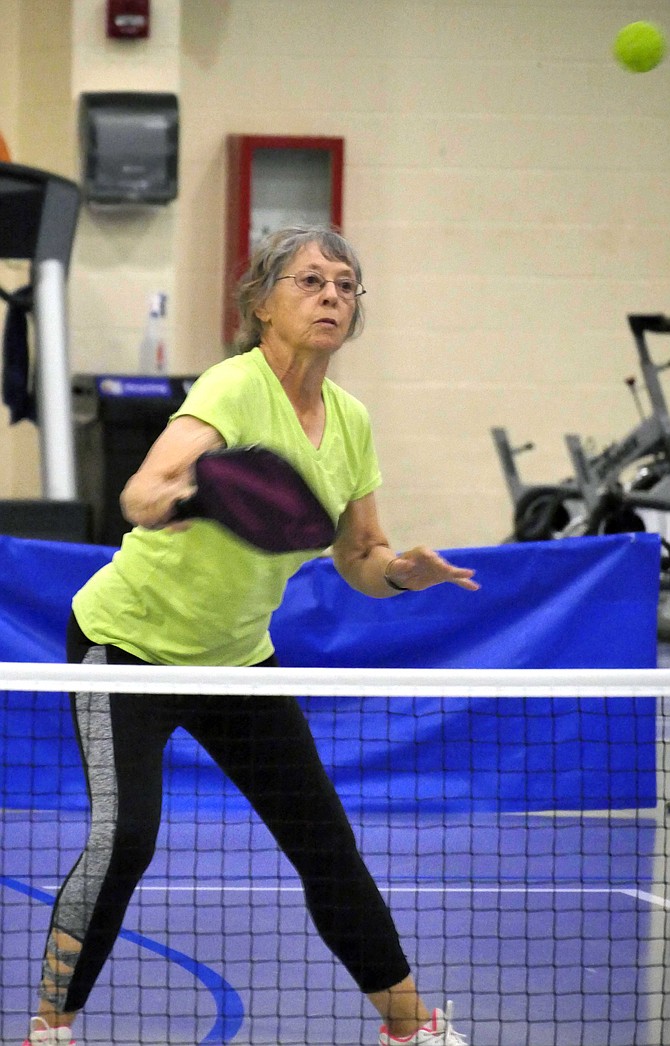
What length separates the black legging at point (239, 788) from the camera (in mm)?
2123

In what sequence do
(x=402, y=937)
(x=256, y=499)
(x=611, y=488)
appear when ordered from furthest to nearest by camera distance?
(x=611, y=488) → (x=402, y=937) → (x=256, y=499)

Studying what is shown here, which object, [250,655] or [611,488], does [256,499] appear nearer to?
[250,655]

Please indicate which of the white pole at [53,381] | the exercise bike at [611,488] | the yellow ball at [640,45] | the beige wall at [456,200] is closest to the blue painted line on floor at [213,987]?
the white pole at [53,381]

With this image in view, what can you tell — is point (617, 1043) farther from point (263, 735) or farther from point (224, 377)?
point (224, 377)

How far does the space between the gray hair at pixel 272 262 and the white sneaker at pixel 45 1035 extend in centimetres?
107

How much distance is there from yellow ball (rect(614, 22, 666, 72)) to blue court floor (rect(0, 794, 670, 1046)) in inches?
134

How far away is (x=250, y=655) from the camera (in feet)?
7.60

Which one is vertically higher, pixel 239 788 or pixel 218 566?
pixel 218 566

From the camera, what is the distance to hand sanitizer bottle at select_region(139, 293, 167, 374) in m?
7.82

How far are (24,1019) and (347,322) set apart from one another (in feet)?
4.36

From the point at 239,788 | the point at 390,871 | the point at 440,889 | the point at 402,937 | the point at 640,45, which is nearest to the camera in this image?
the point at 239,788

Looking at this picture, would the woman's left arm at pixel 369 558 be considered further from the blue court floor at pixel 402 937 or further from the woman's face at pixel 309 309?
the blue court floor at pixel 402 937

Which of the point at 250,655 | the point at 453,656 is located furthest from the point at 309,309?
the point at 453,656

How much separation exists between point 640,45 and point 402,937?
4.23 metres
